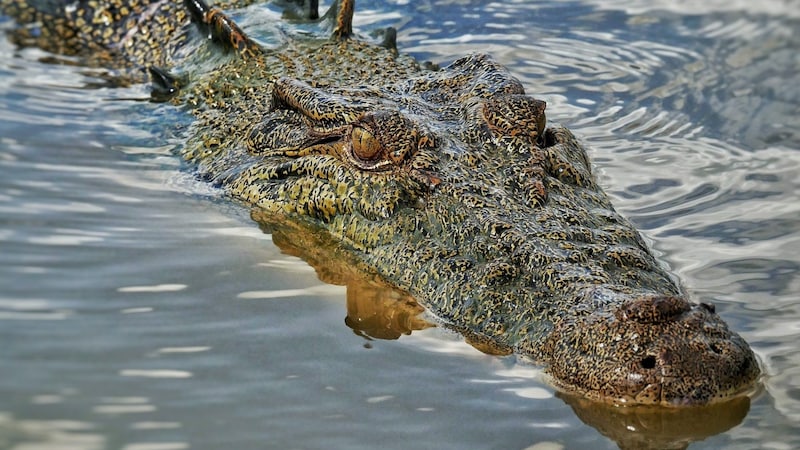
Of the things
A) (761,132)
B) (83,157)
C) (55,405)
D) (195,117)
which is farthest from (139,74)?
(55,405)

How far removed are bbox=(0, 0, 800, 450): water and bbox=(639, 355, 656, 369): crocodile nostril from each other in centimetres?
22

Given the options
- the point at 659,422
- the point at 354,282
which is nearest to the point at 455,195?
the point at 354,282

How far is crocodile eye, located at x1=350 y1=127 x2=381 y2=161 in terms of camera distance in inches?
240

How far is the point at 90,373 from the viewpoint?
4352mm

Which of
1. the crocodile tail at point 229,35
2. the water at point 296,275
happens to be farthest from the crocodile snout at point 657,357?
the crocodile tail at point 229,35

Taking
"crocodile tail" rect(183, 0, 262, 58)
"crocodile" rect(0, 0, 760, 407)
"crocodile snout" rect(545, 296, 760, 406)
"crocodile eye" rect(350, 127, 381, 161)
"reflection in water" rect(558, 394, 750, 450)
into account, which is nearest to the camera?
"reflection in water" rect(558, 394, 750, 450)

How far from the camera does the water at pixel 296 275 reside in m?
4.16

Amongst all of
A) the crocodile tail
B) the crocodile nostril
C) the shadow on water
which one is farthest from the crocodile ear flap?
the crocodile tail

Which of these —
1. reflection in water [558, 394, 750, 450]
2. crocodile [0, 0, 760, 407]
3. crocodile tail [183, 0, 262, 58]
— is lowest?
reflection in water [558, 394, 750, 450]

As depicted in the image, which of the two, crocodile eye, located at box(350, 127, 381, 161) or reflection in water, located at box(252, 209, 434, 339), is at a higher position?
crocodile eye, located at box(350, 127, 381, 161)

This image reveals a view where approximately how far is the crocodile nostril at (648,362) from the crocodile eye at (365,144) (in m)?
2.29

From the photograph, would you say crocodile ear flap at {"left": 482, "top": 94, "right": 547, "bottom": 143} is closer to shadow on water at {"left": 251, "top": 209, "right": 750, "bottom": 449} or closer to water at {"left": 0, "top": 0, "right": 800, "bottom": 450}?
water at {"left": 0, "top": 0, "right": 800, "bottom": 450}

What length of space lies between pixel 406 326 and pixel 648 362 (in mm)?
1241

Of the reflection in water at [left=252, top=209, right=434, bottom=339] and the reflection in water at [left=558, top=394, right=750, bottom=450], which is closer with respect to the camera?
the reflection in water at [left=558, top=394, right=750, bottom=450]
